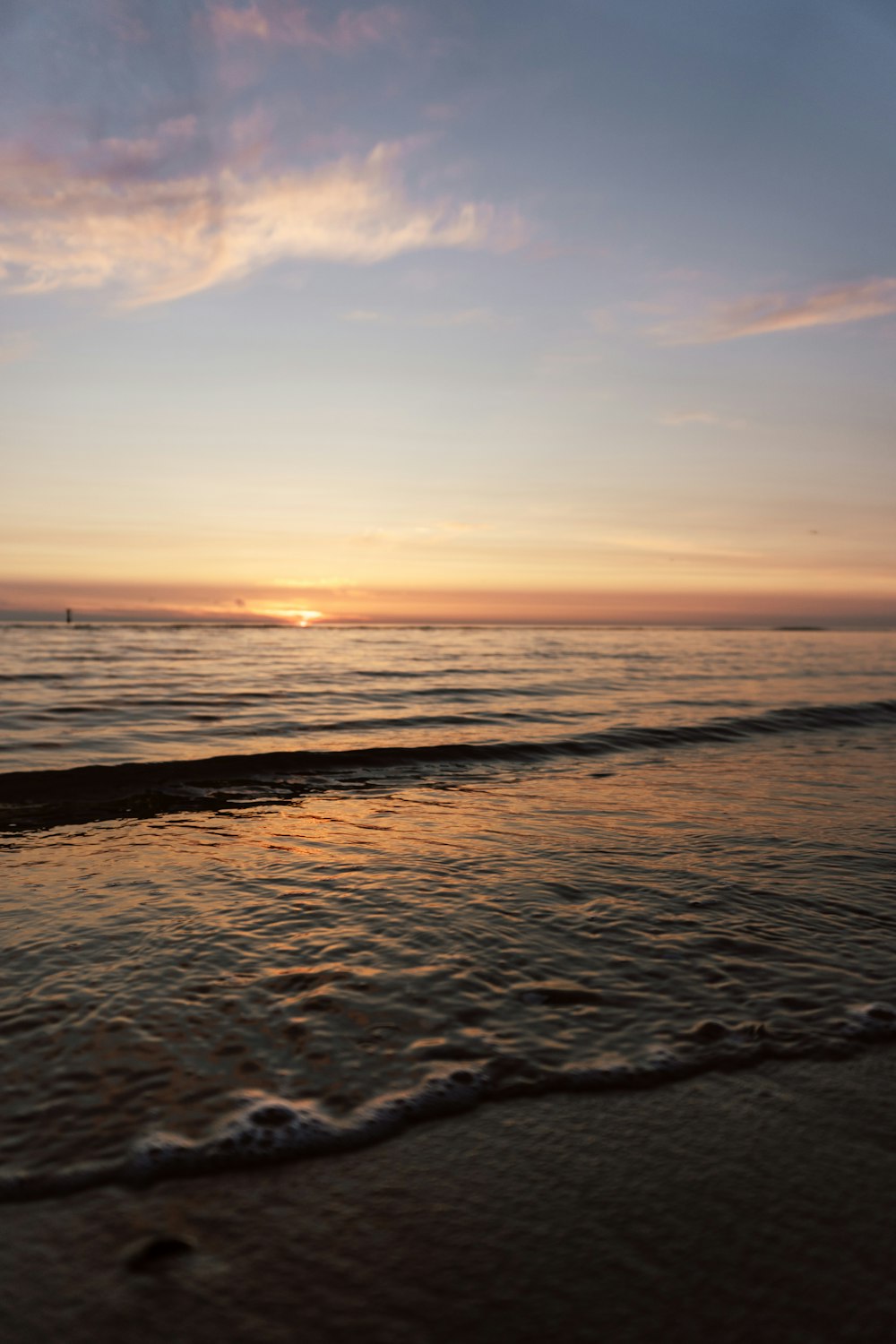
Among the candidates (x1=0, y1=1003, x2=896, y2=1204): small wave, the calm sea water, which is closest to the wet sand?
(x1=0, y1=1003, x2=896, y2=1204): small wave

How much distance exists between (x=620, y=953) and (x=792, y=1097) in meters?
1.39

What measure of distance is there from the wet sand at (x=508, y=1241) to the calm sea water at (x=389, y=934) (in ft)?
0.77

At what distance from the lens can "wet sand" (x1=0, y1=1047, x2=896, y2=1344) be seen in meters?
2.07

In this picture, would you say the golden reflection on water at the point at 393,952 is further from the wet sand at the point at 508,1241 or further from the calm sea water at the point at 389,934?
the wet sand at the point at 508,1241

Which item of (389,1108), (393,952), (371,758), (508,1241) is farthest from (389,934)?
(371,758)

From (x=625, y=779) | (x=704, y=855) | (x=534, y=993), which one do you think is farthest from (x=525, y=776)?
(x=534, y=993)

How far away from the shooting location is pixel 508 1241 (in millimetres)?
2348

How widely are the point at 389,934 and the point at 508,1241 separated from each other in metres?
2.40

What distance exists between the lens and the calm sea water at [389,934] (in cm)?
311

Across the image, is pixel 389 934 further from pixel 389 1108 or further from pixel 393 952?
pixel 389 1108

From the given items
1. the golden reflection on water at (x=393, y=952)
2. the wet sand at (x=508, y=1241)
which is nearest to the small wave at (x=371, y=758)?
the golden reflection on water at (x=393, y=952)

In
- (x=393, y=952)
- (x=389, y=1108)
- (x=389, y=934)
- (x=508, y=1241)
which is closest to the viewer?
(x=508, y=1241)

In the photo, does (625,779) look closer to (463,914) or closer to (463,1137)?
(463,914)

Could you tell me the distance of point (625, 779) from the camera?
10.1 m
